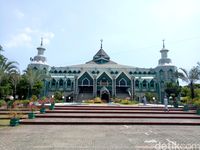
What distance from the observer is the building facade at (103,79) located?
186 feet

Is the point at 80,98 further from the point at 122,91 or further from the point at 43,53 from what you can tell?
the point at 43,53

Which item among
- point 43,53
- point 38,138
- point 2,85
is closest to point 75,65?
point 43,53

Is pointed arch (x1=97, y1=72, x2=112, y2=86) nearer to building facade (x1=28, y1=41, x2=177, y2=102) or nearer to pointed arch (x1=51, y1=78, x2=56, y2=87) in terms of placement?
building facade (x1=28, y1=41, x2=177, y2=102)

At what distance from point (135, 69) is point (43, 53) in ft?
109

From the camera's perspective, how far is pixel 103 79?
190 feet

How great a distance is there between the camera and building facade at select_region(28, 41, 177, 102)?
2235 inches

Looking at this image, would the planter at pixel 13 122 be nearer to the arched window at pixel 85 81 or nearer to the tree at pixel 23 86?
the tree at pixel 23 86

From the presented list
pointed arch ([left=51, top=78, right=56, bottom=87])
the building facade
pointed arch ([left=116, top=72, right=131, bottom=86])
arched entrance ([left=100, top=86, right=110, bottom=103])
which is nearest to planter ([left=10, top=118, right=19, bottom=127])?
the building facade

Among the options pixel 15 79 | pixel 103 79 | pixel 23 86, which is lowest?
pixel 23 86

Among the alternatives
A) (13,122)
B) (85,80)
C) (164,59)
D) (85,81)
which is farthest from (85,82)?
(13,122)

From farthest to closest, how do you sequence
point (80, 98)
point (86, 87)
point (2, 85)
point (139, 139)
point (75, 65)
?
point (75, 65)
point (86, 87)
point (80, 98)
point (2, 85)
point (139, 139)

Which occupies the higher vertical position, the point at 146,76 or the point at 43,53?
the point at 43,53

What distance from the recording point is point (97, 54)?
76.9 m

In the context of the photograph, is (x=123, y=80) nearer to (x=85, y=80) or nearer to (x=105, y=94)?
(x=105, y=94)
